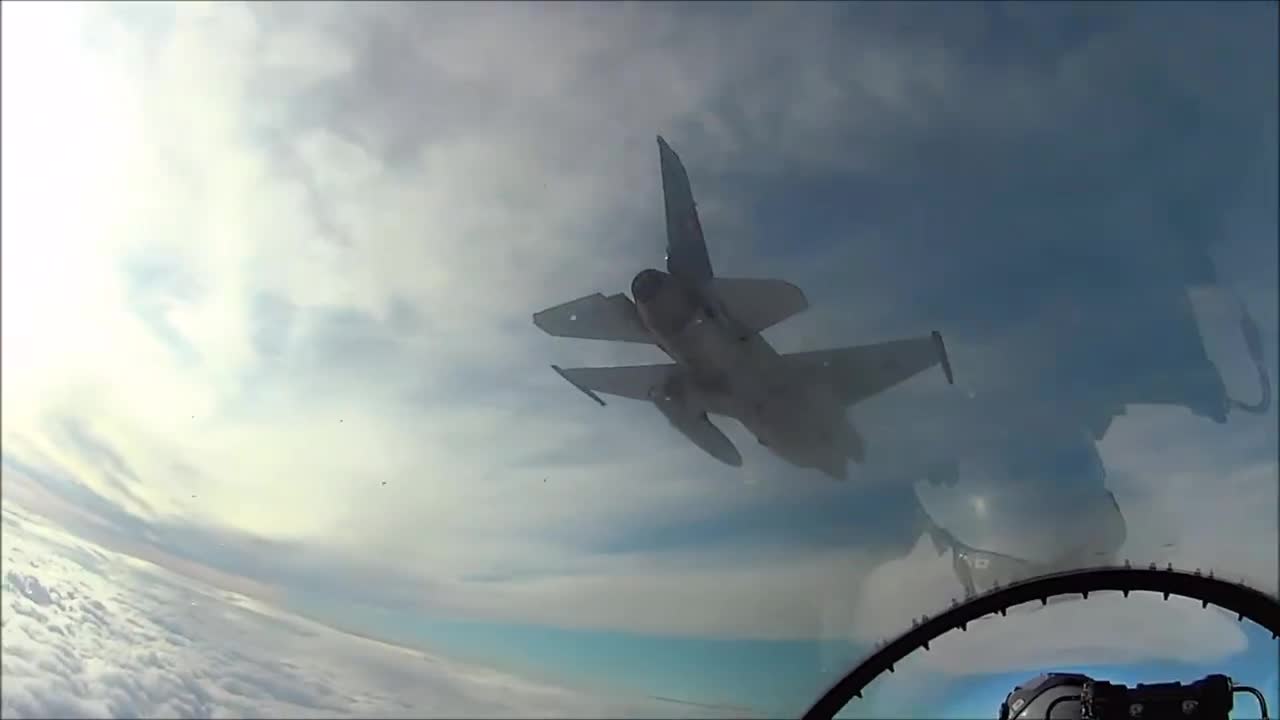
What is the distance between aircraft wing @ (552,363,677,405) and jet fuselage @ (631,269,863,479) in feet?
0.74

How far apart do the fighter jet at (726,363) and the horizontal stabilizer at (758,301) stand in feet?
0.04

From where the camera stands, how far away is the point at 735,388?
34.2ft

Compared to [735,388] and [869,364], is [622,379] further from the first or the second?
[869,364]

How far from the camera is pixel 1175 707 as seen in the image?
3920mm

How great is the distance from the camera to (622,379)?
1025 cm

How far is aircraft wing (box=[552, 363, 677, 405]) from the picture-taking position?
9359 mm

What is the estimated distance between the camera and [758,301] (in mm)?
9227

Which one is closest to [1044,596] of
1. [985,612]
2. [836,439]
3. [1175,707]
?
[985,612]

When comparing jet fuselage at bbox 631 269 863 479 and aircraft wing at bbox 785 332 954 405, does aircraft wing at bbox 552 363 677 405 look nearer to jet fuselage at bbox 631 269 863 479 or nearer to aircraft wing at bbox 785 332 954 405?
jet fuselage at bbox 631 269 863 479

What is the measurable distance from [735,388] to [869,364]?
1725 millimetres

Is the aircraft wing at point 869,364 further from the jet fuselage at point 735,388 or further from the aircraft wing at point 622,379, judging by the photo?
the aircraft wing at point 622,379

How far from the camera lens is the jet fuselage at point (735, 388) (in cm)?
956

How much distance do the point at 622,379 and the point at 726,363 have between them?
1.34m

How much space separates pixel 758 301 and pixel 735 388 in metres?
1.60
